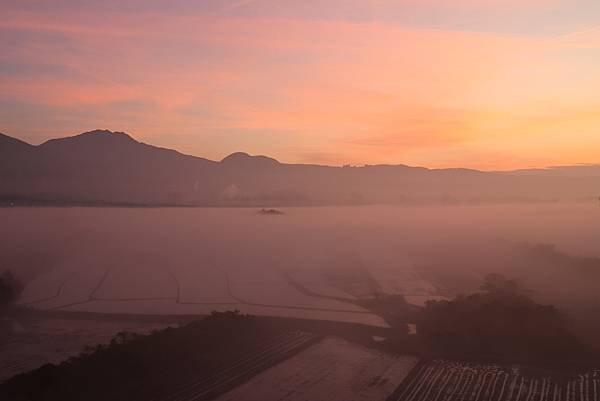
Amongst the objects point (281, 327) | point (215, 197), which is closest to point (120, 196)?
point (215, 197)

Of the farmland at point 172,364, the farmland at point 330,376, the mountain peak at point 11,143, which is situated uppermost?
the mountain peak at point 11,143

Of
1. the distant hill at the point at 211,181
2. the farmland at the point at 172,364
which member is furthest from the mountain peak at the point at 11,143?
the farmland at the point at 172,364

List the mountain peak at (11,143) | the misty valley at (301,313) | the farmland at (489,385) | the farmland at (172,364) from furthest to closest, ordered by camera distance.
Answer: the mountain peak at (11,143) < the misty valley at (301,313) < the farmland at (489,385) < the farmland at (172,364)

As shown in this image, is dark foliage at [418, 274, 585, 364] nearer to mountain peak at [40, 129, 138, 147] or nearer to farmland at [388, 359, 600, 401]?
farmland at [388, 359, 600, 401]

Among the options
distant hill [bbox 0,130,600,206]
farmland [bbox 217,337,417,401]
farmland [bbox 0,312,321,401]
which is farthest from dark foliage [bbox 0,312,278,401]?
distant hill [bbox 0,130,600,206]

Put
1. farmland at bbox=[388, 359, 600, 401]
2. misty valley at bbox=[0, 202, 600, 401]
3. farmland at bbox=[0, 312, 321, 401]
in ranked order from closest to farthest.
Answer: farmland at bbox=[0, 312, 321, 401], farmland at bbox=[388, 359, 600, 401], misty valley at bbox=[0, 202, 600, 401]

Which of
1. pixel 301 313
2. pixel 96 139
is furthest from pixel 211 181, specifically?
pixel 301 313

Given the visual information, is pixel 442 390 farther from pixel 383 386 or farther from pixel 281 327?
pixel 281 327

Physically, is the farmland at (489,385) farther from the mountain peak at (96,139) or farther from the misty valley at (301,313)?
the mountain peak at (96,139)
